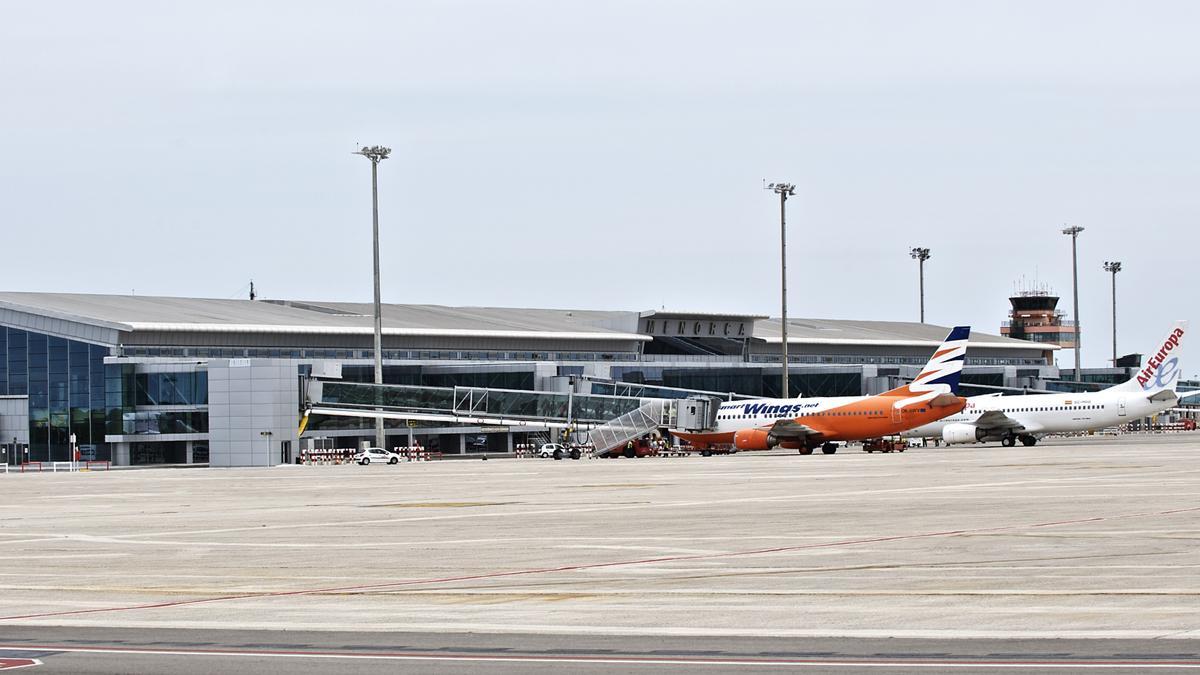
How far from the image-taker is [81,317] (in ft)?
330

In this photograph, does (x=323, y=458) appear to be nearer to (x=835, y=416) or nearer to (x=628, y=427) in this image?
(x=628, y=427)

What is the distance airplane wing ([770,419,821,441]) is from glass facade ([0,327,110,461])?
41.1 metres

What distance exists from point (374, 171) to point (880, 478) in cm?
5116

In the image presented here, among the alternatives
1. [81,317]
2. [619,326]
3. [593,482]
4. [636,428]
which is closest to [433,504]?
[593,482]

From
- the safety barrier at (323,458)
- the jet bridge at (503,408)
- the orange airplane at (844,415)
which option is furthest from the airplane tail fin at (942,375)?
the safety barrier at (323,458)

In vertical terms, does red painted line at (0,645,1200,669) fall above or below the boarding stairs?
above

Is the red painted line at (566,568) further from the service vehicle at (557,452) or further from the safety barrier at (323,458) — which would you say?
the safety barrier at (323,458)

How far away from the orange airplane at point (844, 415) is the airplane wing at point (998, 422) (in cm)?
1072

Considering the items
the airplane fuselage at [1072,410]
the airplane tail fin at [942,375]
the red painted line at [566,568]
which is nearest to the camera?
the red painted line at [566,568]

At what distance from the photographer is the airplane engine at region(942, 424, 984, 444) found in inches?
3824

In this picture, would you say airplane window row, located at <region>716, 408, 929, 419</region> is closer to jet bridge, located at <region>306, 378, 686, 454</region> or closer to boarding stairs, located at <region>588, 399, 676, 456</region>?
jet bridge, located at <region>306, 378, 686, 454</region>

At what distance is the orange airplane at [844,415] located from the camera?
84.0 metres

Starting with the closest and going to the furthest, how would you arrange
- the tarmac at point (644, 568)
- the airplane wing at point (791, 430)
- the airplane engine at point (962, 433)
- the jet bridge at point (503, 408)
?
the tarmac at point (644, 568) < the airplane wing at point (791, 430) < the jet bridge at point (503, 408) < the airplane engine at point (962, 433)

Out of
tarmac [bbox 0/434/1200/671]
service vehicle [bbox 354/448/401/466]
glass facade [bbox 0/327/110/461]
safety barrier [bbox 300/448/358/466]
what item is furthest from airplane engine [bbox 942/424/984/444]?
tarmac [bbox 0/434/1200/671]
